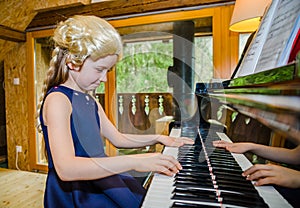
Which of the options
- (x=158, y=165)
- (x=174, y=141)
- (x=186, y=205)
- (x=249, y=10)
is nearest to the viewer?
(x=186, y=205)

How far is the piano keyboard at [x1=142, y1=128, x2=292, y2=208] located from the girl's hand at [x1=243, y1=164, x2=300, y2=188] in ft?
0.05

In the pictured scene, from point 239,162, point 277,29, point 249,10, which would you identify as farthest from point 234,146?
point 249,10

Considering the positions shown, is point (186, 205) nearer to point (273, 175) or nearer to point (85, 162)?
point (273, 175)

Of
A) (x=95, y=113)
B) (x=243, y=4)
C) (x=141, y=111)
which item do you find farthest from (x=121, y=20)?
(x=95, y=113)

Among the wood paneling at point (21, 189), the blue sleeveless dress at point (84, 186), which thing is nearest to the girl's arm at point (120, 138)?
the blue sleeveless dress at point (84, 186)

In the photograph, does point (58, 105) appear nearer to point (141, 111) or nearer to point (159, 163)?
point (159, 163)

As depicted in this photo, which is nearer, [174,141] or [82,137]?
[82,137]

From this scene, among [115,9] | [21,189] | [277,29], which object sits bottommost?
[21,189]

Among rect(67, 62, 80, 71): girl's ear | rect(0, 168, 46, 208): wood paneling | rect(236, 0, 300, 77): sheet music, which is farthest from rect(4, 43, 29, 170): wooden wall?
rect(236, 0, 300, 77): sheet music

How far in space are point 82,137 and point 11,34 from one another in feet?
7.59

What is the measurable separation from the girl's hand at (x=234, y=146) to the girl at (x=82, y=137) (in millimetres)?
117

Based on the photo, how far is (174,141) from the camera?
0.95 meters

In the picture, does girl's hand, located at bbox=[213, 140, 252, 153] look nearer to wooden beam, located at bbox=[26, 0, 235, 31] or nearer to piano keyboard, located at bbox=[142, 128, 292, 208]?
piano keyboard, located at bbox=[142, 128, 292, 208]

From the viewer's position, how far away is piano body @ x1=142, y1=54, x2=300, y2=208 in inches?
9.7
